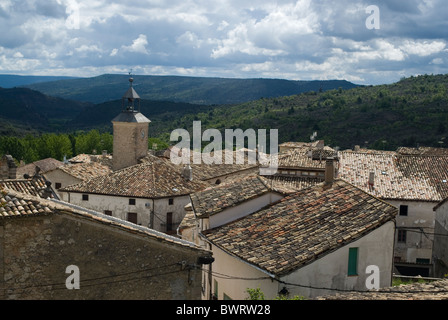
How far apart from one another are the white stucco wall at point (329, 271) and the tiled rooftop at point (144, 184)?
19225 mm

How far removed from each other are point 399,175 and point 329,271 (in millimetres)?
22719

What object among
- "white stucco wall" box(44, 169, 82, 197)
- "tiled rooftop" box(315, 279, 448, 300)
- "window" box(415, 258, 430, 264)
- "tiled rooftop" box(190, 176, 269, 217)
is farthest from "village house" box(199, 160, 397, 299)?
"white stucco wall" box(44, 169, 82, 197)

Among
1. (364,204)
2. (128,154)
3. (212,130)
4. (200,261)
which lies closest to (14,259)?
(200,261)

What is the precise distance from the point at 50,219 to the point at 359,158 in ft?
102

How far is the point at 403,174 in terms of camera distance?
119 feet

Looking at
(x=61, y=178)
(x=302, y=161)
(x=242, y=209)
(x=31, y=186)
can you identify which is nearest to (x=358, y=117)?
(x=61, y=178)

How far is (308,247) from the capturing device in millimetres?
15461

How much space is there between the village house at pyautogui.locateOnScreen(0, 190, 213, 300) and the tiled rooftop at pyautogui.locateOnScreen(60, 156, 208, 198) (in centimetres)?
2331

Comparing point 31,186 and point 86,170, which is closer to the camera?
point 31,186

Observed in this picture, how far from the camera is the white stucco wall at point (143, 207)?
3519 cm

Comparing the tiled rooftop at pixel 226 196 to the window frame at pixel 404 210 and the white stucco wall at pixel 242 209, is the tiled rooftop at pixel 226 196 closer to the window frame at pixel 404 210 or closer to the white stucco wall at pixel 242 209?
the white stucco wall at pixel 242 209

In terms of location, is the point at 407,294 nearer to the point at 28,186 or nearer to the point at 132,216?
the point at 28,186

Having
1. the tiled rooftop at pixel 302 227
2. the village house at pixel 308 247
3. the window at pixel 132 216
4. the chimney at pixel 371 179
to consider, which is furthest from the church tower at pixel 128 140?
the village house at pixel 308 247

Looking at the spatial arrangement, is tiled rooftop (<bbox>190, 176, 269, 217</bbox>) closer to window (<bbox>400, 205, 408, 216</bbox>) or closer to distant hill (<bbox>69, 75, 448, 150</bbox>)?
window (<bbox>400, 205, 408, 216</bbox>)
